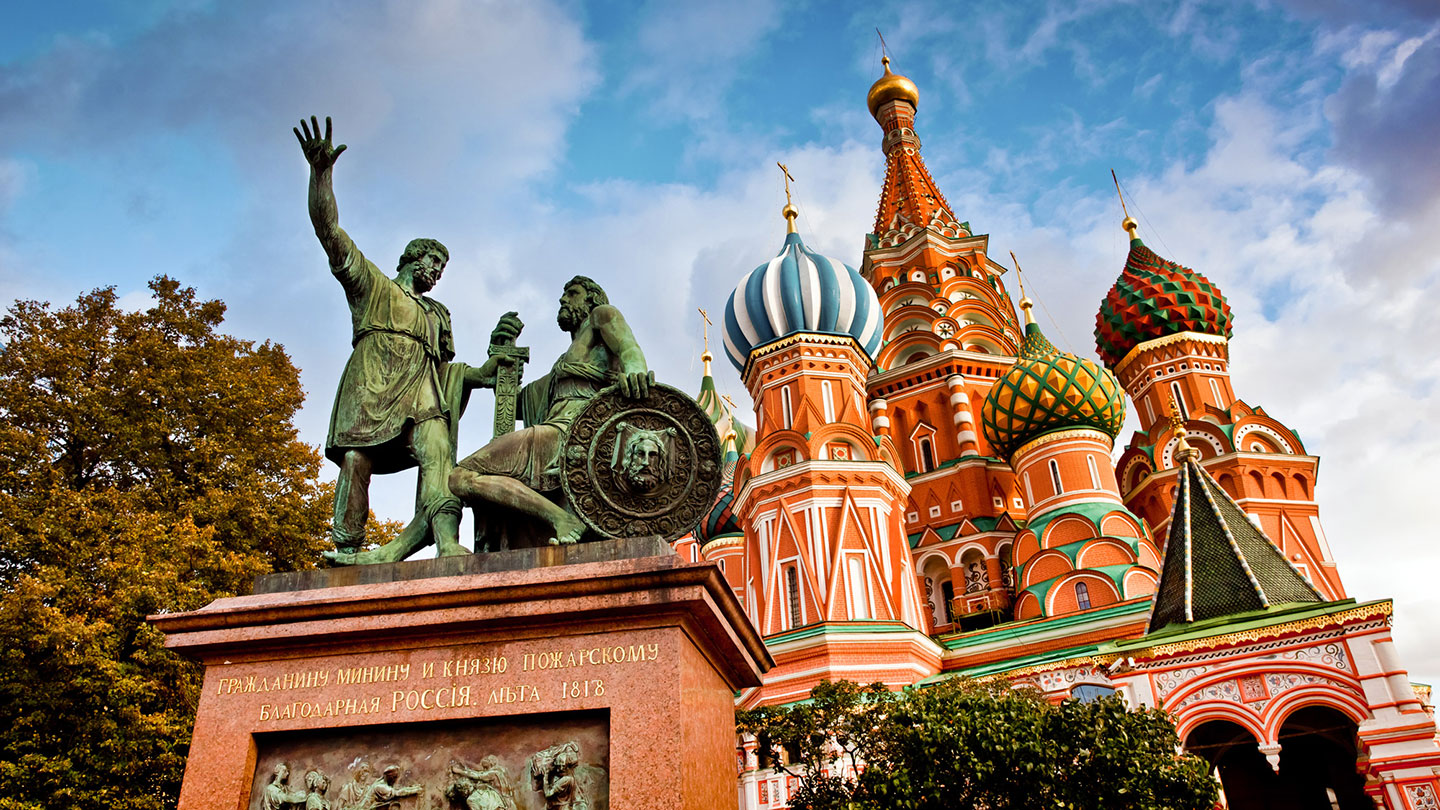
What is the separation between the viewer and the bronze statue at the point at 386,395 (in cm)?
666

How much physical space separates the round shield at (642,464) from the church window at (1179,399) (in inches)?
1233

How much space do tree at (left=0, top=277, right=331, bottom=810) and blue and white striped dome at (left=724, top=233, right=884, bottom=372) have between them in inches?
575

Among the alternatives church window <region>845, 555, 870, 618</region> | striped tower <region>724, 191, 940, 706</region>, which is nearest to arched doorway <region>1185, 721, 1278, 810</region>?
striped tower <region>724, 191, 940, 706</region>

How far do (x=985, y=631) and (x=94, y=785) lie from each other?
19772 mm

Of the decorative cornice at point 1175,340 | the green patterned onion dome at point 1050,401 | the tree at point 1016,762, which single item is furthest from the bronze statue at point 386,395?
the decorative cornice at point 1175,340

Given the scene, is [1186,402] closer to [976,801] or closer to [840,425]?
[840,425]

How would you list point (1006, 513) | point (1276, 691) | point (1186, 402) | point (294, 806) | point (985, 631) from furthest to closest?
1. point (1186, 402)
2. point (1006, 513)
3. point (985, 631)
4. point (1276, 691)
5. point (294, 806)

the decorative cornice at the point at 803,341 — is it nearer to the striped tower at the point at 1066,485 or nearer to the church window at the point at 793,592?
the striped tower at the point at 1066,485

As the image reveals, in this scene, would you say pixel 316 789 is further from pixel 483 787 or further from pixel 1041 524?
pixel 1041 524

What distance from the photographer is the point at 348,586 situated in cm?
602

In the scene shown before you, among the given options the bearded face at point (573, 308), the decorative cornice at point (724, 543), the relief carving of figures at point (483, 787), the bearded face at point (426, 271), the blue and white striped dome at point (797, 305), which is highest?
the blue and white striped dome at point (797, 305)

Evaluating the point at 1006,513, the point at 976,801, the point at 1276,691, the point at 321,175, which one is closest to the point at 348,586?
the point at 321,175

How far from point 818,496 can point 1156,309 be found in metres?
16.8

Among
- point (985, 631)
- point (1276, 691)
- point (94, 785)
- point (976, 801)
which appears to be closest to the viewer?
point (976, 801)
